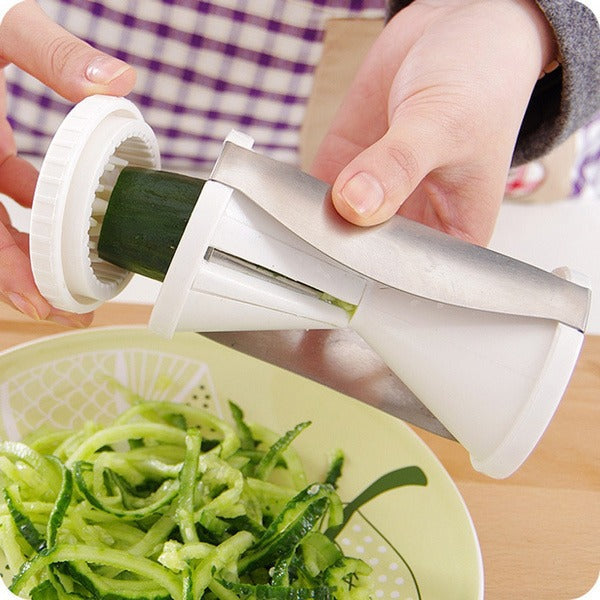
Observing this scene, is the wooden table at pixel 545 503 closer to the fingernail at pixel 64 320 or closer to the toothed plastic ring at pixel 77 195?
the fingernail at pixel 64 320

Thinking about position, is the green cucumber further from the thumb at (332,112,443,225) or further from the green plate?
the green plate

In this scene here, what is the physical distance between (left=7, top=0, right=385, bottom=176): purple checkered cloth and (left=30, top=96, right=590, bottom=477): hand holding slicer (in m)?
0.55

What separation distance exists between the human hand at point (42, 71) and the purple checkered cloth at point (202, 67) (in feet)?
1.05

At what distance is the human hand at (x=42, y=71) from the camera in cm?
72

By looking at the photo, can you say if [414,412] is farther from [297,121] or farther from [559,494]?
[297,121]

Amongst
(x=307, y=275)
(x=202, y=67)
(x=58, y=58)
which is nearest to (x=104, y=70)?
(x=58, y=58)

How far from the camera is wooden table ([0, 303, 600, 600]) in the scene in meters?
0.86

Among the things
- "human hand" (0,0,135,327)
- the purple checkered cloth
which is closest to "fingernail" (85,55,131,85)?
"human hand" (0,0,135,327)

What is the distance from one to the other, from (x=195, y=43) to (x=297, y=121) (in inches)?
8.3

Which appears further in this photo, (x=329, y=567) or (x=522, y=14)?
(x=522, y=14)

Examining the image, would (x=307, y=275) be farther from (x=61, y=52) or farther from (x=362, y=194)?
(x=61, y=52)

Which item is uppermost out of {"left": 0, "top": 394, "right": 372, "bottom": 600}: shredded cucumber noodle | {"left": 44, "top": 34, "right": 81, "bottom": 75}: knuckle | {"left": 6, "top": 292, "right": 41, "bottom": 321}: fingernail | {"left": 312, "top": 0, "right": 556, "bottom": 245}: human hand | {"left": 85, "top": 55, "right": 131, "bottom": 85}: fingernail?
{"left": 312, "top": 0, "right": 556, "bottom": 245}: human hand

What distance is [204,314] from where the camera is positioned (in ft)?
2.19

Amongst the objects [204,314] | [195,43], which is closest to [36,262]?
[204,314]
